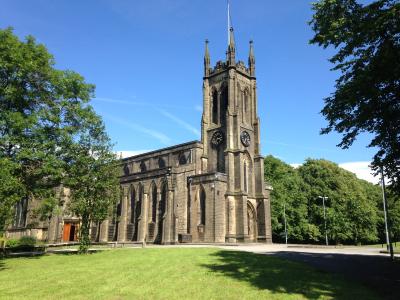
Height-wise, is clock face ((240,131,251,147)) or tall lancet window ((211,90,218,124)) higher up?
tall lancet window ((211,90,218,124))

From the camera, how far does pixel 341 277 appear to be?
15562mm

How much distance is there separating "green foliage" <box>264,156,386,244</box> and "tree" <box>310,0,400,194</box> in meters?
37.5

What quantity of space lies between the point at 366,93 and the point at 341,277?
27.3 feet

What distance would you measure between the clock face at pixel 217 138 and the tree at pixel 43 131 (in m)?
23.6

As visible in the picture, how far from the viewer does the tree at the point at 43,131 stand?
23.4 meters

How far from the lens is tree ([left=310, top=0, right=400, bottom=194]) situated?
14.7m

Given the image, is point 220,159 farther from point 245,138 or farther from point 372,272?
point 372,272

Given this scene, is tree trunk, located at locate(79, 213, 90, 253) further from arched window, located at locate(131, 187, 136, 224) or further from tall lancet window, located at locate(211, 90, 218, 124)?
tall lancet window, located at locate(211, 90, 218, 124)

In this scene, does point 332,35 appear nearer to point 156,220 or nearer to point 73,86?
point 73,86

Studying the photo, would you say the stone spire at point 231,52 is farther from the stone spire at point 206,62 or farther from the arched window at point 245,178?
the arched window at point 245,178

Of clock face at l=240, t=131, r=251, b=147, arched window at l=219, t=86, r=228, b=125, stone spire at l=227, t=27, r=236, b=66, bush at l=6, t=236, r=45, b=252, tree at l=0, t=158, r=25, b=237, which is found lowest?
bush at l=6, t=236, r=45, b=252

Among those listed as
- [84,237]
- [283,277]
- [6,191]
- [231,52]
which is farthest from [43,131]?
[231,52]

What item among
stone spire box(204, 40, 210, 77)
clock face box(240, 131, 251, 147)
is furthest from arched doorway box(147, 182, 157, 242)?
stone spire box(204, 40, 210, 77)

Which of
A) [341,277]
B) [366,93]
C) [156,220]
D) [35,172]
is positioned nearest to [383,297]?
[341,277]
